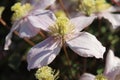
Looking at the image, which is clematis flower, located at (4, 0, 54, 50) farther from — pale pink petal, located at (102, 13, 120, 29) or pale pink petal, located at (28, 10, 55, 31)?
pale pink petal, located at (102, 13, 120, 29)

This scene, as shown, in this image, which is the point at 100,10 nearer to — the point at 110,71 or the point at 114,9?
the point at 114,9

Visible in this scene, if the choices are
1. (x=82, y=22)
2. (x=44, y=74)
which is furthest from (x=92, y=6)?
(x=44, y=74)

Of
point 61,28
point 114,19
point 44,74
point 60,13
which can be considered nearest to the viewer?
point 44,74

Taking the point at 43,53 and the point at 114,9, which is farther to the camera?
the point at 114,9

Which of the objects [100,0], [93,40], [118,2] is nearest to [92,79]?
A: [93,40]

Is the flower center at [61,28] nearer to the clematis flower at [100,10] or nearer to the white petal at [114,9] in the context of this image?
the clematis flower at [100,10]

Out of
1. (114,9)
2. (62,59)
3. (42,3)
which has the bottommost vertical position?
(62,59)
